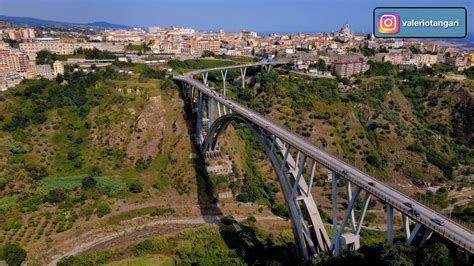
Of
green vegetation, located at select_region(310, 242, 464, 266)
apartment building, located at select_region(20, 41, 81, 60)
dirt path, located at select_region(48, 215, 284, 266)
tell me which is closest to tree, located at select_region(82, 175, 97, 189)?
dirt path, located at select_region(48, 215, 284, 266)

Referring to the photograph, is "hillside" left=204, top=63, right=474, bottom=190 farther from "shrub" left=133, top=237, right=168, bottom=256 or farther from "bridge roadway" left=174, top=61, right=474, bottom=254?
"shrub" left=133, top=237, right=168, bottom=256

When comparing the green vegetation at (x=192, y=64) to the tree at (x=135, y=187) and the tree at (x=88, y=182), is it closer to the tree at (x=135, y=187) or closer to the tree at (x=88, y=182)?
the tree at (x=135, y=187)

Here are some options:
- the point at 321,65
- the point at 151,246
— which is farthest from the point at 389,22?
the point at 321,65

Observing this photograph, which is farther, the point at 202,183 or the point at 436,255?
the point at 202,183

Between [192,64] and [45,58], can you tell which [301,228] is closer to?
[192,64]

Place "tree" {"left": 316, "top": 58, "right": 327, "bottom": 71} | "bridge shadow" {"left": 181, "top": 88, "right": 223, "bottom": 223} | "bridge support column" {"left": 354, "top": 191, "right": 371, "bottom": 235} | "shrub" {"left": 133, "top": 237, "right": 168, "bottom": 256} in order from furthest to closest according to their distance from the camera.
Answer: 1. "tree" {"left": 316, "top": 58, "right": 327, "bottom": 71}
2. "bridge shadow" {"left": 181, "top": 88, "right": 223, "bottom": 223}
3. "shrub" {"left": 133, "top": 237, "right": 168, "bottom": 256}
4. "bridge support column" {"left": 354, "top": 191, "right": 371, "bottom": 235}

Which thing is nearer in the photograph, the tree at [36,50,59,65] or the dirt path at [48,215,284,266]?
the dirt path at [48,215,284,266]

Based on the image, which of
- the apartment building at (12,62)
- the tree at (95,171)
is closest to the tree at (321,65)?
the tree at (95,171)

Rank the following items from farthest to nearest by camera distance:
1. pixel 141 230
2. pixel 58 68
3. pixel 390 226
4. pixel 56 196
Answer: pixel 58 68
pixel 56 196
pixel 141 230
pixel 390 226
